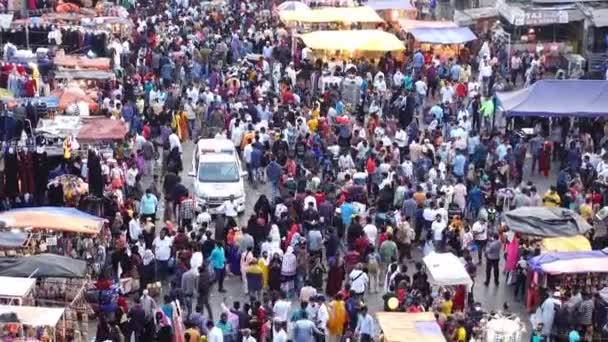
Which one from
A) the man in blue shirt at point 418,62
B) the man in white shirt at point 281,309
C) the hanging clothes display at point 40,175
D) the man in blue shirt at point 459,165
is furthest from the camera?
the man in blue shirt at point 418,62

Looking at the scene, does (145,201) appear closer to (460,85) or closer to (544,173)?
(544,173)

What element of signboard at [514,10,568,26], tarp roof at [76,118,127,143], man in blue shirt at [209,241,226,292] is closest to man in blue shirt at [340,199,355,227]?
man in blue shirt at [209,241,226,292]

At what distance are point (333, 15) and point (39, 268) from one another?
20.5 meters

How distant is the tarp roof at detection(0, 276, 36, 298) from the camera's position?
1622 cm

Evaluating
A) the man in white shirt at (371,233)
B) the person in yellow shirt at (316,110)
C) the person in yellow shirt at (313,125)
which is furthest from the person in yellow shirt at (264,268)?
the person in yellow shirt at (316,110)

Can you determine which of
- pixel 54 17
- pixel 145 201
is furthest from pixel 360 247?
pixel 54 17

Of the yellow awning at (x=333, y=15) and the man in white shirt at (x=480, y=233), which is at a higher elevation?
the yellow awning at (x=333, y=15)

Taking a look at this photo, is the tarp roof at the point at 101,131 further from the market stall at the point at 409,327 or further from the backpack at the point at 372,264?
the market stall at the point at 409,327

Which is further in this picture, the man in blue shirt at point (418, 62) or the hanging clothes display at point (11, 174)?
the man in blue shirt at point (418, 62)

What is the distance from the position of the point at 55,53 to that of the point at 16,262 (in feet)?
49.4

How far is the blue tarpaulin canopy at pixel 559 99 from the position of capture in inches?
996

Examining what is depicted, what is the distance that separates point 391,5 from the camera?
38531 mm

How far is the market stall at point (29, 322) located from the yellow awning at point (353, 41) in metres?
17.7

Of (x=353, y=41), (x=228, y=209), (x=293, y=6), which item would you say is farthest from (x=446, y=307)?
(x=293, y=6)
